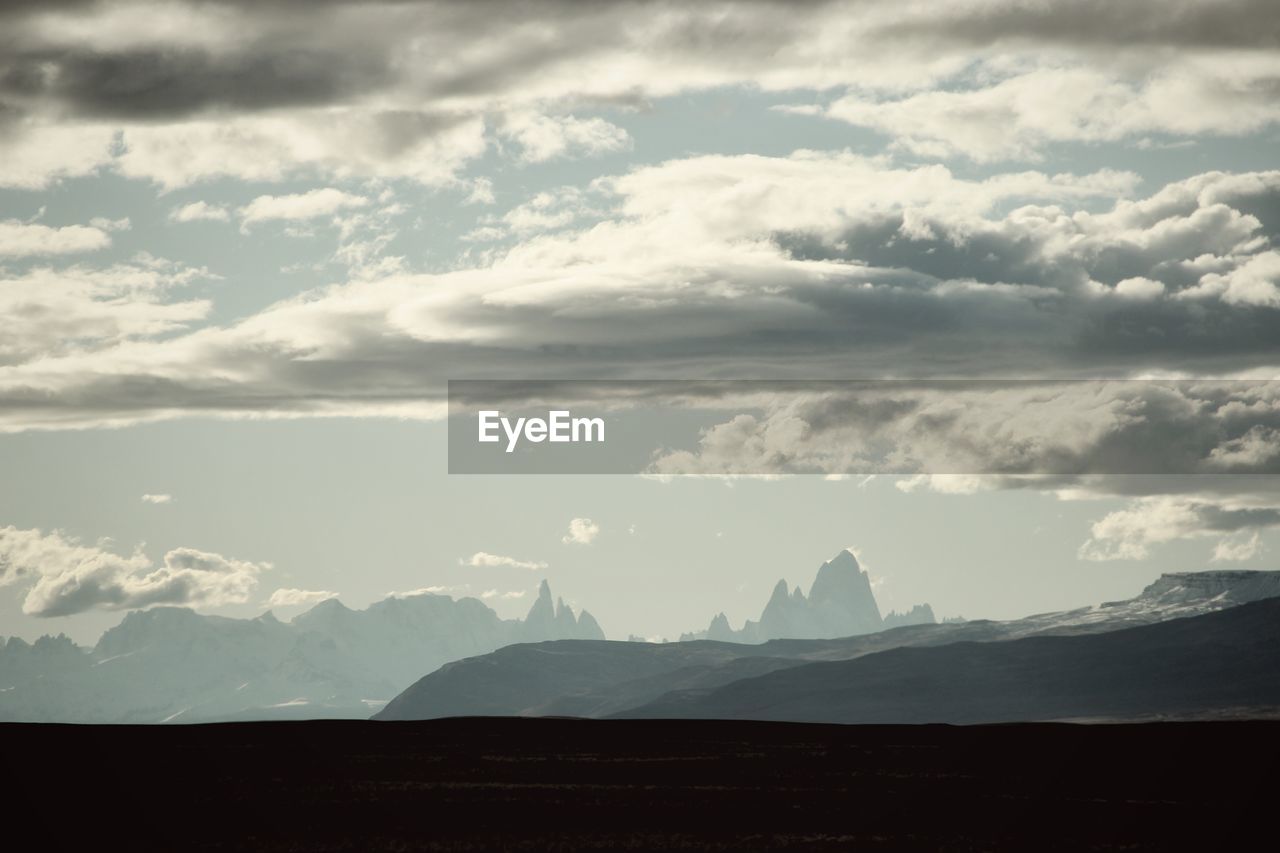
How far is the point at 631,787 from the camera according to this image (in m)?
99.8

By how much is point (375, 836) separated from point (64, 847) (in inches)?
645

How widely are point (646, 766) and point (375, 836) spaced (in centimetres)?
3327

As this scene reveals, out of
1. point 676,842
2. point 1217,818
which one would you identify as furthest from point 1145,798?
Result: point 676,842

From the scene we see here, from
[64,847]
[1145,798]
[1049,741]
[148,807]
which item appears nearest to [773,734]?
[1049,741]

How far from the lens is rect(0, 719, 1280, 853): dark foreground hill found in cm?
8312

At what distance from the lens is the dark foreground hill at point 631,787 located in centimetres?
8312

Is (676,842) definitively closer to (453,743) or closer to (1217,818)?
(1217,818)

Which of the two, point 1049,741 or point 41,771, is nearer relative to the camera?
point 41,771

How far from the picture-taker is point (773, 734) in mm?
134875

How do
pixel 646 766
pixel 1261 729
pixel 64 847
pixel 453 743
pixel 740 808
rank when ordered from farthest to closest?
pixel 1261 729
pixel 453 743
pixel 646 766
pixel 740 808
pixel 64 847

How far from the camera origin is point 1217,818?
9256cm

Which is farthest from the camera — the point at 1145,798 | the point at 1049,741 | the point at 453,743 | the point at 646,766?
the point at 1049,741

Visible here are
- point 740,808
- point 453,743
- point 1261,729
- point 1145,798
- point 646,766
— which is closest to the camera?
point 740,808

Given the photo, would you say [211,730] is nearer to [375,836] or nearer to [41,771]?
[41,771]
